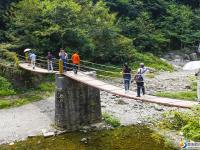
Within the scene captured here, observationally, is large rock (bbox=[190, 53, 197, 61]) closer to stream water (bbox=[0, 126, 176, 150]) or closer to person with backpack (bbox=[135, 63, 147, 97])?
stream water (bbox=[0, 126, 176, 150])

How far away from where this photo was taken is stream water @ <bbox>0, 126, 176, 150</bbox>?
22.4 meters

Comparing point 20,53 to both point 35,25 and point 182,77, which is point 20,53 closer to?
point 35,25

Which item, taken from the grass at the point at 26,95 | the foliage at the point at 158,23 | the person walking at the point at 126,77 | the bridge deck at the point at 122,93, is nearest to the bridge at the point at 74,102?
the bridge deck at the point at 122,93

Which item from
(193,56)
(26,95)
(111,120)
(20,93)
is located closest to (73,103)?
(111,120)

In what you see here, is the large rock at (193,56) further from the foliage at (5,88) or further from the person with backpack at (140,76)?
the person with backpack at (140,76)

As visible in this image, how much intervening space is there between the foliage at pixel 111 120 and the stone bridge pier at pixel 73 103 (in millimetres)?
996

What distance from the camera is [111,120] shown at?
87.6 ft

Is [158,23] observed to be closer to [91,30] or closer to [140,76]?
[91,30]

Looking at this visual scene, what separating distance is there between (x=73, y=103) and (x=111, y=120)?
282cm

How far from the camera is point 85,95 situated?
26.4 m

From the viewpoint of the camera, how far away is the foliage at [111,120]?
86.0 feet

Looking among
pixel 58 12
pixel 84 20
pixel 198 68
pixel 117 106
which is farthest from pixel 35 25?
pixel 198 68

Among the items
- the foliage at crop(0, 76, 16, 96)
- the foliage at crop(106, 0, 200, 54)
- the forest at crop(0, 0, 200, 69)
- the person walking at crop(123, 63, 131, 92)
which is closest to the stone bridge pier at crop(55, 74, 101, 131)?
the person walking at crop(123, 63, 131, 92)

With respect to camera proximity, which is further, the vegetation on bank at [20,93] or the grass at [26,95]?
the vegetation on bank at [20,93]
